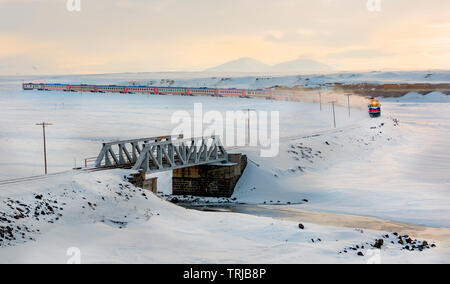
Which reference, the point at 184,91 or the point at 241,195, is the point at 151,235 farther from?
the point at 184,91

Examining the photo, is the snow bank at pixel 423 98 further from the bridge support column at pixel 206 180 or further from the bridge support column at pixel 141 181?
the bridge support column at pixel 141 181

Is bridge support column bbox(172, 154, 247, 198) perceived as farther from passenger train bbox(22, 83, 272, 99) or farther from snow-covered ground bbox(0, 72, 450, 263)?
passenger train bbox(22, 83, 272, 99)

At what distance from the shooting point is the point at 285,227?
2919cm

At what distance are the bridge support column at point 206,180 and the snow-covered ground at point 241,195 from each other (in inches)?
45.0

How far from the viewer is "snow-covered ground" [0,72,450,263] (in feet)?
78.3

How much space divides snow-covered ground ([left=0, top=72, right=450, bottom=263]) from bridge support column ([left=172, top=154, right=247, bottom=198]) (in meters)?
1.14

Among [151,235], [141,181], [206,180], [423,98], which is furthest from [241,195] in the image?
[423,98]

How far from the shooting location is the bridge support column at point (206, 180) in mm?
44688

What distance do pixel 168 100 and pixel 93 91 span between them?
26632mm

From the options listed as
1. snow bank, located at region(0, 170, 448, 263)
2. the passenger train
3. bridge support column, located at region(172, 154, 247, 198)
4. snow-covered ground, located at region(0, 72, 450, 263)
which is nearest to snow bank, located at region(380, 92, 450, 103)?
the passenger train

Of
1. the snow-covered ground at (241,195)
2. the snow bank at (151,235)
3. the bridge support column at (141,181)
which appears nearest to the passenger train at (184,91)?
the snow-covered ground at (241,195)

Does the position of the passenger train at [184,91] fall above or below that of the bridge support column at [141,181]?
above
